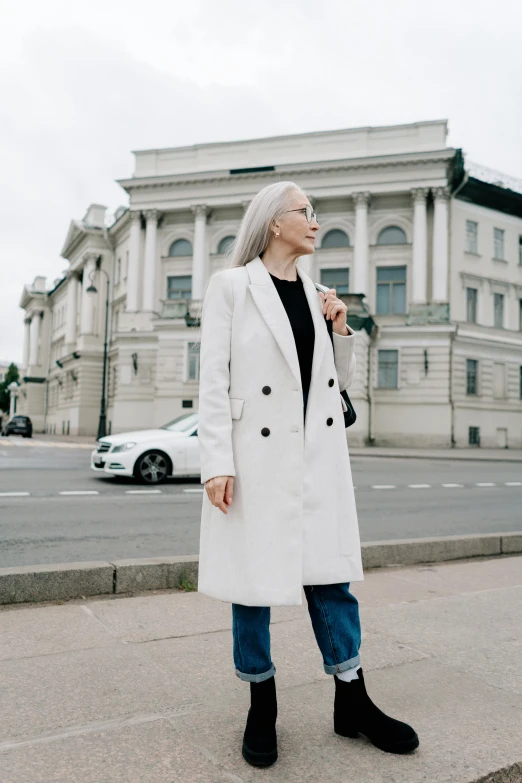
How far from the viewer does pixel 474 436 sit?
38.4 metres

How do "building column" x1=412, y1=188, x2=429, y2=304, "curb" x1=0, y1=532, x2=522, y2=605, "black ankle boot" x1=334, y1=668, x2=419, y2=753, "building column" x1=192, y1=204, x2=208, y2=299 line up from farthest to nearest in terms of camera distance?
"building column" x1=192, y1=204, x2=208, y2=299, "building column" x1=412, y1=188, x2=429, y2=304, "curb" x1=0, y1=532, x2=522, y2=605, "black ankle boot" x1=334, y1=668, x2=419, y2=753

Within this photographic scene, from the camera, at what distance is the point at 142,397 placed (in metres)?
42.6

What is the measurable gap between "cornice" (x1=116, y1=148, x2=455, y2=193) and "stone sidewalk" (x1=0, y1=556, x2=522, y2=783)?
3734 cm

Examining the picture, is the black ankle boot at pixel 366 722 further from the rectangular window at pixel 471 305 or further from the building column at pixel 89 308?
the building column at pixel 89 308

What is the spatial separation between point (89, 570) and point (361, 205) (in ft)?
124

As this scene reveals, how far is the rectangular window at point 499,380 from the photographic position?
39.8 metres

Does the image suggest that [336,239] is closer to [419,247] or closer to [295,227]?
[419,247]

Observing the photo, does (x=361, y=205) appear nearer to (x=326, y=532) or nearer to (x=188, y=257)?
(x=188, y=257)

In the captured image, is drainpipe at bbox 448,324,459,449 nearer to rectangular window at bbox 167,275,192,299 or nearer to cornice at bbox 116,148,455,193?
cornice at bbox 116,148,455,193

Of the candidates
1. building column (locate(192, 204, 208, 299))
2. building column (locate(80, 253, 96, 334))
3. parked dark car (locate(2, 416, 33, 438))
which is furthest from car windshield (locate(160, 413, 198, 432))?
building column (locate(80, 253, 96, 334))

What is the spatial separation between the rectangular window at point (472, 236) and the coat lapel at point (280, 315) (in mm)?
40003

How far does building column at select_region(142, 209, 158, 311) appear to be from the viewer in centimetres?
4375

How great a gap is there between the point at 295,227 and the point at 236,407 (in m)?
0.78

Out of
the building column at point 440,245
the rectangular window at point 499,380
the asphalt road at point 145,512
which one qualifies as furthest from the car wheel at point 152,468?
the rectangular window at point 499,380
